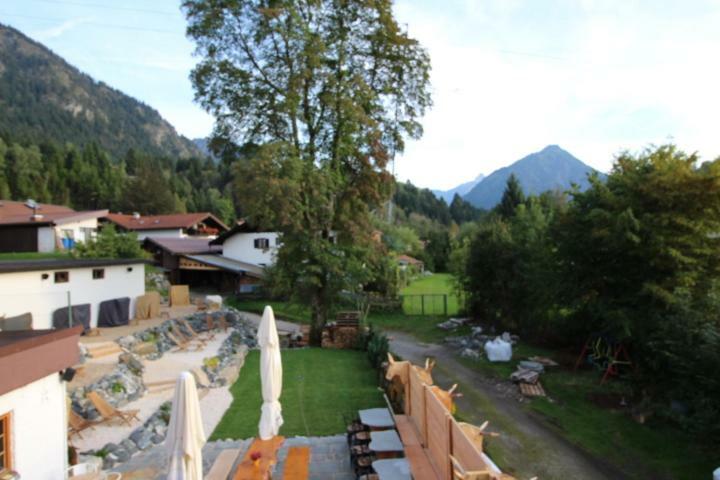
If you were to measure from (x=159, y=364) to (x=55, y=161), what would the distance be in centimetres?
8149

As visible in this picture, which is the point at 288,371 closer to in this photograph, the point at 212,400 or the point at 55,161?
the point at 212,400

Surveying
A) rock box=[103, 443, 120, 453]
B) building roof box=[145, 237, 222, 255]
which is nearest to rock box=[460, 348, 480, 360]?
rock box=[103, 443, 120, 453]

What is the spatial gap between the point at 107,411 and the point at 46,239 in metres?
33.8

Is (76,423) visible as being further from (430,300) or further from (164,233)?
(164,233)

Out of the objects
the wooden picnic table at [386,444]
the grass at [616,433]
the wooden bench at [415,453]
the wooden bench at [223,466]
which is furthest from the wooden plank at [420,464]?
Answer: the grass at [616,433]

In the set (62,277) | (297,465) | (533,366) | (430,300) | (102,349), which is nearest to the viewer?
(297,465)

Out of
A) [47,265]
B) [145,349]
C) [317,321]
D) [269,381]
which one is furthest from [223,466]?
[47,265]

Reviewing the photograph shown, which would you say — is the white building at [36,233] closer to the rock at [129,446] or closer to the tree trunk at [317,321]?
the tree trunk at [317,321]

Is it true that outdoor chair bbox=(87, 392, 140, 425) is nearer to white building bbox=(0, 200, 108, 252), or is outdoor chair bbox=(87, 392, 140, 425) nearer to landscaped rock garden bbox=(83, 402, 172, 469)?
landscaped rock garden bbox=(83, 402, 172, 469)

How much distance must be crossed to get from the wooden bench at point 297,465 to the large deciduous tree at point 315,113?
1057 cm

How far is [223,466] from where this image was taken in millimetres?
7785

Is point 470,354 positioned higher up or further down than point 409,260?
further down

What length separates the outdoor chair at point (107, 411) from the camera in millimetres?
10453

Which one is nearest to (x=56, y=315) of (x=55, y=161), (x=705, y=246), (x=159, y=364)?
(x=159, y=364)
